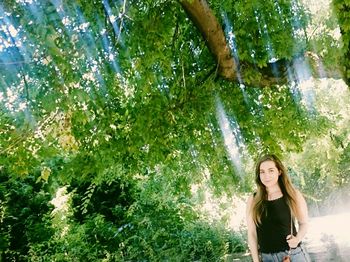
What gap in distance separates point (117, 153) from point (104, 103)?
928 mm

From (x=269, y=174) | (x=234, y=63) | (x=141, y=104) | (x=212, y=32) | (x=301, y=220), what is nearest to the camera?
(x=301, y=220)

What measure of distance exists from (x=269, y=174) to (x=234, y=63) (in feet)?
10.7

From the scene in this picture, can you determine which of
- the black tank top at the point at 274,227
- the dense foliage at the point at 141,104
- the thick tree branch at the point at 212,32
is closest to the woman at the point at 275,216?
the black tank top at the point at 274,227

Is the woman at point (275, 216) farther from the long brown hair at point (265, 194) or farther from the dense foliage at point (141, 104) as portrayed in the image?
the dense foliage at point (141, 104)

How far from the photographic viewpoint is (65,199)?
12.5 m

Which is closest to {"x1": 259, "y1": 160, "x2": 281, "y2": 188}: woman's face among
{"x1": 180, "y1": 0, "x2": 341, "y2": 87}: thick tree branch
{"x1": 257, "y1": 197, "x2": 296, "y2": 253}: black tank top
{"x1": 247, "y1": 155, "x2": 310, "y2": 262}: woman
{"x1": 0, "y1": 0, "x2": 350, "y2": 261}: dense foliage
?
{"x1": 247, "y1": 155, "x2": 310, "y2": 262}: woman

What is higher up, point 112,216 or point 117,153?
point 117,153

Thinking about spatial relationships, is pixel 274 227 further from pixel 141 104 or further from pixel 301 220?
pixel 141 104

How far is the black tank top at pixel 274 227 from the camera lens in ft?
11.5

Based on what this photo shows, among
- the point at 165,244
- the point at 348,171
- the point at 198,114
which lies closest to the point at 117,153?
the point at 198,114

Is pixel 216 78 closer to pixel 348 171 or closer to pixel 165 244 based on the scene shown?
pixel 165 244

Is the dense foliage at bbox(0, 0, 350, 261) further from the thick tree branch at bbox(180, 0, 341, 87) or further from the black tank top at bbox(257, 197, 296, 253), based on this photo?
the black tank top at bbox(257, 197, 296, 253)

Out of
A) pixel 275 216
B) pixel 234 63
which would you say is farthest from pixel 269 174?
pixel 234 63

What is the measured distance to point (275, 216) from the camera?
3.54 metres
